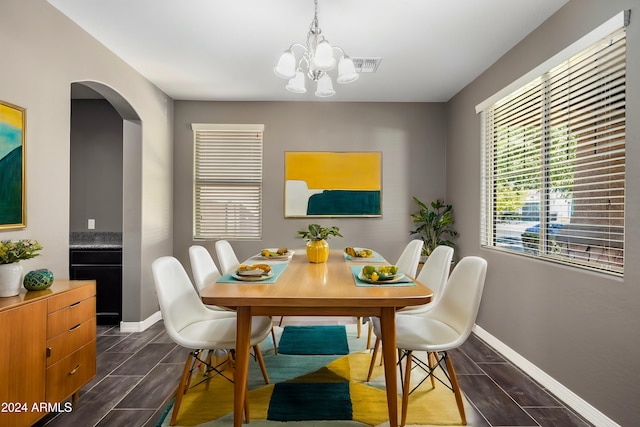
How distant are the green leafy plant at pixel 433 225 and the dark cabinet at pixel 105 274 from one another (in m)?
3.45

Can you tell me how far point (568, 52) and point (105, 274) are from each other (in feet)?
14.9

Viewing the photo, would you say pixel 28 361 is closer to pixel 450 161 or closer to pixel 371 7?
pixel 371 7

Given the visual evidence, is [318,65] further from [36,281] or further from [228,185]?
[228,185]

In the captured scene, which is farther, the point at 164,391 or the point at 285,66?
the point at 164,391

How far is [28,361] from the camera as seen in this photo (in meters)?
1.81

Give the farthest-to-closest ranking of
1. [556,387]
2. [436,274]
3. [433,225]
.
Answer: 1. [433,225]
2. [436,274]
3. [556,387]

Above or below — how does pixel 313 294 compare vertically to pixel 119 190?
below

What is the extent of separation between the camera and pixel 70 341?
212cm

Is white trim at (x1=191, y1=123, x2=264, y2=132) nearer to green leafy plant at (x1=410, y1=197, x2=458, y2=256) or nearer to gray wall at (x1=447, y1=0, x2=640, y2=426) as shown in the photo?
green leafy plant at (x1=410, y1=197, x2=458, y2=256)

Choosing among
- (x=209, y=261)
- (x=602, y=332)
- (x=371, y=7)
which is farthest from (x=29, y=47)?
(x=602, y=332)

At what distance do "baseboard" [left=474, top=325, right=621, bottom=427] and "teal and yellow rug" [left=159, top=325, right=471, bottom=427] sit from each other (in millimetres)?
730

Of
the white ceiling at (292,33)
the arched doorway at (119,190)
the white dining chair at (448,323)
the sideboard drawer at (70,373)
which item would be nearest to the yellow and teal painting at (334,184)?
the white ceiling at (292,33)

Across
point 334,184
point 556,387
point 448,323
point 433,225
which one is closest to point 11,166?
point 448,323

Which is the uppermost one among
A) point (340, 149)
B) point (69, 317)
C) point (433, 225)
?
point (340, 149)
